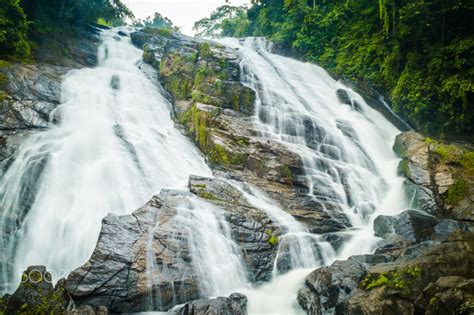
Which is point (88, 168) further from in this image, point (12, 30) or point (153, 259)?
point (12, 30)

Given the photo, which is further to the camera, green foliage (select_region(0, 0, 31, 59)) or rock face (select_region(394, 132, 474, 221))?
green foliage (select_region(0, 0, 31, 59))

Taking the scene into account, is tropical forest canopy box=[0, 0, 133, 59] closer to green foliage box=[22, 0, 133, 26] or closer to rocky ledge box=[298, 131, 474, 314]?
green foliage box=[22, 0, 133, 26]

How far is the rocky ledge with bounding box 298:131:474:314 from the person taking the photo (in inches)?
191

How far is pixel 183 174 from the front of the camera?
10305 millimetres

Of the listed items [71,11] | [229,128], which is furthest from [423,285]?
[71,11]

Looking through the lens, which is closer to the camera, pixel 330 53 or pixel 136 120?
pixel 136 120

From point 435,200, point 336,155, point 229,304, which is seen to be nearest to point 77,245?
point 229,304

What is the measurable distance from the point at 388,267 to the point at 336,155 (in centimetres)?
669

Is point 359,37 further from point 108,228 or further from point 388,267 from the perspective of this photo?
point 108,228

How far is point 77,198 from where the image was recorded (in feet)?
27.2

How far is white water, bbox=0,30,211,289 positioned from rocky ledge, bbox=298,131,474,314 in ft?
17.0

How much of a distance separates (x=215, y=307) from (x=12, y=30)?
1331 cm

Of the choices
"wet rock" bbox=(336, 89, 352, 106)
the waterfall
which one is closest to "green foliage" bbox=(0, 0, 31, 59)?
the waterfall

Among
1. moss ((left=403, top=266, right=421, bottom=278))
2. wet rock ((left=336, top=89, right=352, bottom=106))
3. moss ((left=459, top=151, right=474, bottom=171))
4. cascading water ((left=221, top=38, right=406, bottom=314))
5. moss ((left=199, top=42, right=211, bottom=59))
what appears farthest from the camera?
wet rock ((left=336, top=89, right=352, bottom=106))
